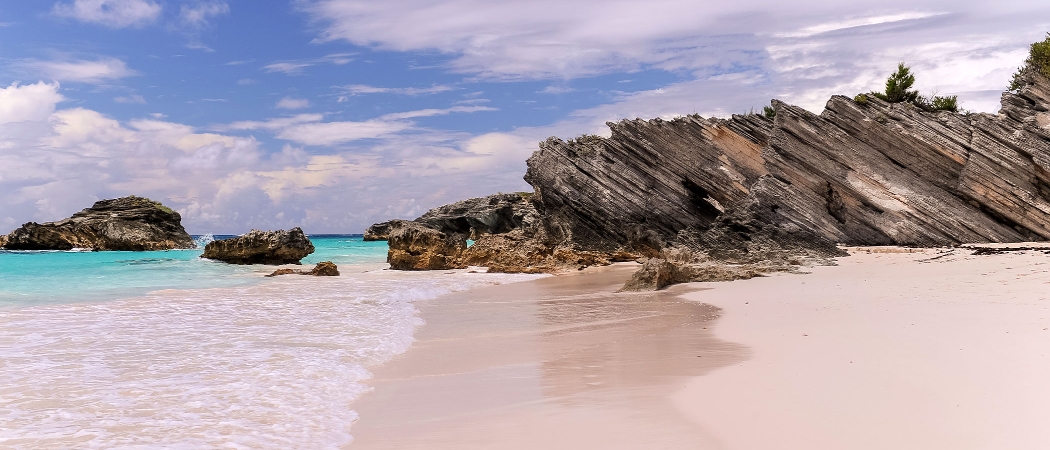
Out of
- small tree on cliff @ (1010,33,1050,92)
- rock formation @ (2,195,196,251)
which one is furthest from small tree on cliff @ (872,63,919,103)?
rock formation @ (2,195,196,251)

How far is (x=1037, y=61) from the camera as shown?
22469 mm

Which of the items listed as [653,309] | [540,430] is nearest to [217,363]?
[540,430]

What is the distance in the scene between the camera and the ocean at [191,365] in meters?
4.71

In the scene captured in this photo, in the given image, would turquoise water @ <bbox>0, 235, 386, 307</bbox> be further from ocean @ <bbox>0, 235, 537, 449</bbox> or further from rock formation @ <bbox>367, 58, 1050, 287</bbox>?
rock formation @ <bbox>367, 58, 1050, 287</bbox>

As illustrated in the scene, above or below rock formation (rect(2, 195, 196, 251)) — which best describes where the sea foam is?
below

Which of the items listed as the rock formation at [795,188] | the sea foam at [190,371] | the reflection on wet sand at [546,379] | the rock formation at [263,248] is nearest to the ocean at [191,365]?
the sea foam at [190,371]

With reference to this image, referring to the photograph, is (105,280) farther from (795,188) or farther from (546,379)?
(795,188)

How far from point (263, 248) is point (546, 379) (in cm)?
2585

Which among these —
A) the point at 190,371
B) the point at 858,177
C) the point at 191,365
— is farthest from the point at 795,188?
the point at 190,371

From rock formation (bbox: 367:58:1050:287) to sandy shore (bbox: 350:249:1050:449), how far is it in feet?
19.1

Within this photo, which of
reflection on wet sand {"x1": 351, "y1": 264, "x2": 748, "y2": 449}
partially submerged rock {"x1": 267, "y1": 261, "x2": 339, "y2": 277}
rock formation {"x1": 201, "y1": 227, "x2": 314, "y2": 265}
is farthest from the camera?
rock formation {"x1": 201, "y1": 227, "x2": 314, "y2": 265}

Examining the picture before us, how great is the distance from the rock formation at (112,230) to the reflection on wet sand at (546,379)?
41788 millimetres

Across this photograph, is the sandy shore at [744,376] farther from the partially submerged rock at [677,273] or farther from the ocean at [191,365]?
the partially submerged rock at [677,273]

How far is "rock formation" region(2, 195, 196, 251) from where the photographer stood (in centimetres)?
4553
